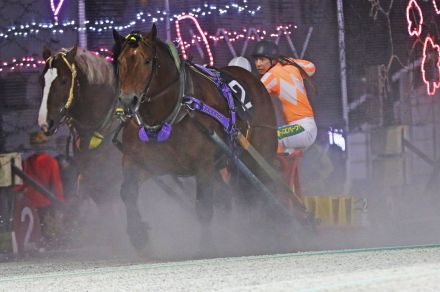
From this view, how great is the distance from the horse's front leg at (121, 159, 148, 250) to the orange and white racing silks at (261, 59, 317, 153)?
2.19m

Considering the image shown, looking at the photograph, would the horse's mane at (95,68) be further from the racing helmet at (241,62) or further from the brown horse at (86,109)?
the racing helmet at (241,62)

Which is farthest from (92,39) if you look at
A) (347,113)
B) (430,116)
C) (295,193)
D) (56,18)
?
(430,116)

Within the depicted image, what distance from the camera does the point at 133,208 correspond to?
12883 mm

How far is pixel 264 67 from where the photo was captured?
1498 cm

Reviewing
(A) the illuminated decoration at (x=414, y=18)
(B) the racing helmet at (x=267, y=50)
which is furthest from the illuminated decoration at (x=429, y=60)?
(B) the racing helmet at (x=267, y=50)

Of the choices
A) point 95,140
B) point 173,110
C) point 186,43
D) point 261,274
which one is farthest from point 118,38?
point 186,43

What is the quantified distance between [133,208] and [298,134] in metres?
2.35

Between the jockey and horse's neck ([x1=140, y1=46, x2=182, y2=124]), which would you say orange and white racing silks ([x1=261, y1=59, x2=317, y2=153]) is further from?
horse's neck ([x1=140, y1=46, x2=182, y2=124])

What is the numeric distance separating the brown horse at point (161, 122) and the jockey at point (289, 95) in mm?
1401

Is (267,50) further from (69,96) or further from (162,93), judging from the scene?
(69,96)

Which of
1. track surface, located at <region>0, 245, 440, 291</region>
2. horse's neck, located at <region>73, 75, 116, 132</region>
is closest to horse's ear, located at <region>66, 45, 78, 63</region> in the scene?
horse's neck, located at <region>73, 75, 116, 132</region>

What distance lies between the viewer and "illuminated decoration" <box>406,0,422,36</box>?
793 inches

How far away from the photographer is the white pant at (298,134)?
47.3 ft

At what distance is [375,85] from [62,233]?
609 cm
